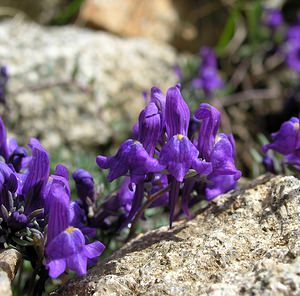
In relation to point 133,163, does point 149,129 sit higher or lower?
higher

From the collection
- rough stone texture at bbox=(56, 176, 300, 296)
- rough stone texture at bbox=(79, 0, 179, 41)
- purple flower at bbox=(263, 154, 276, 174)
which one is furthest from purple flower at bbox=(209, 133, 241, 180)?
rough stone texture at bbox=(79, 0, 179, 41)

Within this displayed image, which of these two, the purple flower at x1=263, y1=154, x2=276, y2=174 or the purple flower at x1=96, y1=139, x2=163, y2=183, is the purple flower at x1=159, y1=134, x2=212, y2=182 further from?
the purple flower at x1=263, y1=154, x2=276, y2=174

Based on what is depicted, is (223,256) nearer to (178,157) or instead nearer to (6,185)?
(178,157)

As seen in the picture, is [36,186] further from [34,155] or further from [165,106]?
[165,106]

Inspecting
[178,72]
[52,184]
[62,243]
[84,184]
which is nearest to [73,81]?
[178,72]

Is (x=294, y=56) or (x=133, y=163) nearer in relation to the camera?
(x=133, y=163)
